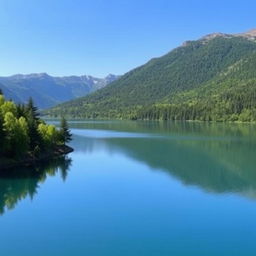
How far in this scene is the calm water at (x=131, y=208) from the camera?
35.8m

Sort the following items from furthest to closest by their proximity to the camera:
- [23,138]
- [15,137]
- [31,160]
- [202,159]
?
1. [202,159]
2. [31,160]
3. [23,138]
4. [15,137]

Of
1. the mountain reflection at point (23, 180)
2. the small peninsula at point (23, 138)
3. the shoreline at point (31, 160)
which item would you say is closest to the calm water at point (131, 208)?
the mountain reflection at point (23, 180)

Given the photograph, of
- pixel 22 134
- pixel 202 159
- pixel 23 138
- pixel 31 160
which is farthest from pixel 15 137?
pixel 202 159

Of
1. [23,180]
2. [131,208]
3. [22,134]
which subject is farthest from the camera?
[22,134]

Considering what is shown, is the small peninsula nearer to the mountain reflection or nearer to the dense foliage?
the dense foliage

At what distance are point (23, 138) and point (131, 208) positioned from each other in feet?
109

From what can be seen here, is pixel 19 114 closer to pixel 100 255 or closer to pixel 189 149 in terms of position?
pixel 189 149

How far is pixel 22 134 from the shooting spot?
245 feet

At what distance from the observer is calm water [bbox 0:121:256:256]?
35781mm

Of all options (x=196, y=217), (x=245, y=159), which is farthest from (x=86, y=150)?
(x=196, y=217)

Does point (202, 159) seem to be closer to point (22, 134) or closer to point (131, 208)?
point (22, 134)

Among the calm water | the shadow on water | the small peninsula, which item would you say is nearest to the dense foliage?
the small peninsula

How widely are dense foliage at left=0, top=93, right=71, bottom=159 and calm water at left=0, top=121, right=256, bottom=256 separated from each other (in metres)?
4.90

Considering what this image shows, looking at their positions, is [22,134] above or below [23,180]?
above
